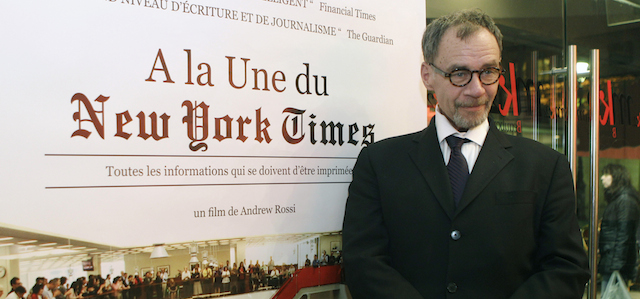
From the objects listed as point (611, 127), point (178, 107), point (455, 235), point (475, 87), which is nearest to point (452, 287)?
point (455, 235)

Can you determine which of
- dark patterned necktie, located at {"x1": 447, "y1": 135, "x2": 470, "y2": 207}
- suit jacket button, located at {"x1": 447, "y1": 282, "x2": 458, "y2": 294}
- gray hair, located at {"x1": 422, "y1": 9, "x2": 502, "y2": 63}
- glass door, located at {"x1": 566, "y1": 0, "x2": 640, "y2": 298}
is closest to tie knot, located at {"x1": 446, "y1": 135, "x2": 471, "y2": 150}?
dark patterned necktie, located at {"x1": 447, "y1": 135, "x2": 470, "y2": 207}

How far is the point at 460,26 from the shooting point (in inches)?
56.5

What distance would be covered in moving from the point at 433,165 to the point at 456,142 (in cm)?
10

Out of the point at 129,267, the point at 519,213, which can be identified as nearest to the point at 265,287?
the point at 129,267

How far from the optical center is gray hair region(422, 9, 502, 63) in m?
1.42

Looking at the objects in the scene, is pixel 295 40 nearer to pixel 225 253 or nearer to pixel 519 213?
pixel 225 253

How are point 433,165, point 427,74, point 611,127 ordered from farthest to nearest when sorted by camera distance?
1. point 611,127
2. point 427,74
3. point 433,165

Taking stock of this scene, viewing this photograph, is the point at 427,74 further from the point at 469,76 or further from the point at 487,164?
the point at 487,164

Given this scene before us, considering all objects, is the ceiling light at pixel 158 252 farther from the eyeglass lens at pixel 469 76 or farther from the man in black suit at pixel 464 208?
the eyeglass lens at pixel 469 76

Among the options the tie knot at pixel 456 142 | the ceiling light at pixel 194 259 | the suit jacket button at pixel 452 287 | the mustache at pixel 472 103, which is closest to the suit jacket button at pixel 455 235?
the suit jacket button at pixel 452 287

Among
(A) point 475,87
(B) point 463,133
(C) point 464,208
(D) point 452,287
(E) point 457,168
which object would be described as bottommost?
(D) point 452,287

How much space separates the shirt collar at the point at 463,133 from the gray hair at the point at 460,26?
193mm

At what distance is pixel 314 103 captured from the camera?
1.61 meters

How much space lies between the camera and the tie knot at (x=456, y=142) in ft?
4.78
